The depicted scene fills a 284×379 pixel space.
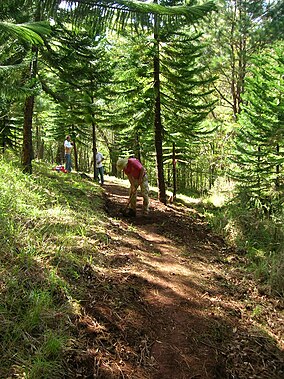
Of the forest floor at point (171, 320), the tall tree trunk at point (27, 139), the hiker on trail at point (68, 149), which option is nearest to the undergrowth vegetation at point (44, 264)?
the forest floor at point (171, 320)

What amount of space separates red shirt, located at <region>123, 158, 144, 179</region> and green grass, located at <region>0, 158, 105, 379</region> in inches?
104

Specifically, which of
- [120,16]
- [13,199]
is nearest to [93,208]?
[13,199]

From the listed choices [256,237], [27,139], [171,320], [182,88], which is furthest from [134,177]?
[171,320]

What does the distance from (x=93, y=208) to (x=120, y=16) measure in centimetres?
583

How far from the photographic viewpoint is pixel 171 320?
4.01 metres

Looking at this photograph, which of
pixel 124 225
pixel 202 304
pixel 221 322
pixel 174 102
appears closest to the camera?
pixel 221 322

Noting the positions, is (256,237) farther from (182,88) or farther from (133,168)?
(182,88)

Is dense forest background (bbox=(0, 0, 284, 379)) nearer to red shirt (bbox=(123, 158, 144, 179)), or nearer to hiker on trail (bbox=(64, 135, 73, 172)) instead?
red shirt (bbox=(123, 158, 144, 179))

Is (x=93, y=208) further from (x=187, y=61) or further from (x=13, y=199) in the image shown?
(x=187, y=61)

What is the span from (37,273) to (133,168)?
5309mm

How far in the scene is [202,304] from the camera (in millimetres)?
4562

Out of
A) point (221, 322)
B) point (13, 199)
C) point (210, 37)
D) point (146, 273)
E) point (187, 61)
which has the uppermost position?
point (210, 37)

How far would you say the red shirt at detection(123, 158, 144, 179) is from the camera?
8734 millimetres

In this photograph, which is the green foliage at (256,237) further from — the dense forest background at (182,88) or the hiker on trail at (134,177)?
the hiker on trail at (134,177)
